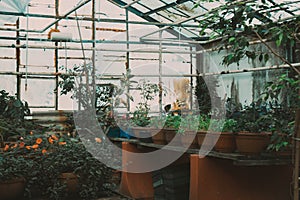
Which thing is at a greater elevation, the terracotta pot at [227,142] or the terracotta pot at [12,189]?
the terracotta pot at [227,142]

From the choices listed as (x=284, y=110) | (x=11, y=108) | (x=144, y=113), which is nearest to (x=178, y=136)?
(x=284, y=110)

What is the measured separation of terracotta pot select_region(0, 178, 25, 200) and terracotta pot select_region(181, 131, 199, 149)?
138cm

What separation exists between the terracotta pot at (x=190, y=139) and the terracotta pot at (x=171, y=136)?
10 centimetres

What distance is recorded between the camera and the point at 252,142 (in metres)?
3.30

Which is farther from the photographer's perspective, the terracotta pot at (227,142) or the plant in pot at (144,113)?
the plant in pot at (144,113)

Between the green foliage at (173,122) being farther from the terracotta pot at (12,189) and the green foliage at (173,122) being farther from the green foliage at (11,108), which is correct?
the green foliage at (11,108)

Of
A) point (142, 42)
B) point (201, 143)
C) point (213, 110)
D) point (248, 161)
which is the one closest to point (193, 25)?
point (142, 42)

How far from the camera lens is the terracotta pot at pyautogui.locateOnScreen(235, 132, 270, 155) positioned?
3.28 metres

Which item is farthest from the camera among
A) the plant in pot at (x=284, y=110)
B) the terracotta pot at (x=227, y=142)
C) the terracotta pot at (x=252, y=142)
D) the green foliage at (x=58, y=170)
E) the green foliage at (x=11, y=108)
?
the green foliage at (x=11, y=108)

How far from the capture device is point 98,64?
27.0ft

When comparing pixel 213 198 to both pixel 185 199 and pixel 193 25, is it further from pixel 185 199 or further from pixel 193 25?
pixel 193 25

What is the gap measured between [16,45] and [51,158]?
481 centimetres

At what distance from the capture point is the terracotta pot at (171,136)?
3.99 metres

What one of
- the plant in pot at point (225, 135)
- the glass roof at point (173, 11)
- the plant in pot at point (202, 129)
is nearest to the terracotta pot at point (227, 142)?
the plant in pot at point (225, 135)
